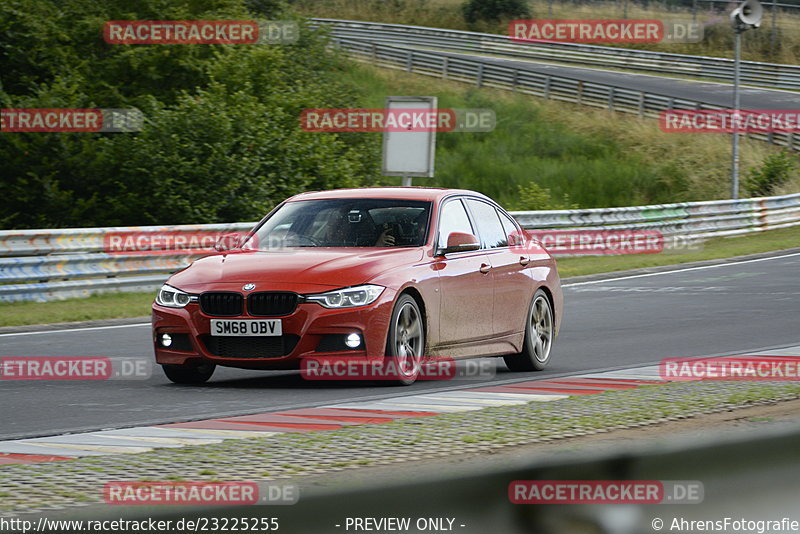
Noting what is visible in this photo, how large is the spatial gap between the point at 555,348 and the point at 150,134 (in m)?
16.6

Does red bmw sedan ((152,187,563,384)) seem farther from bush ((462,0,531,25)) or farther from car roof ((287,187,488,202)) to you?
bush ((462,0,531,25))

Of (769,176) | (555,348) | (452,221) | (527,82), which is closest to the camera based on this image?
(452,221)

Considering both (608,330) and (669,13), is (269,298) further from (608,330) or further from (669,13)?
(669,13)

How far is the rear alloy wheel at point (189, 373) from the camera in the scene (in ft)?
35.1

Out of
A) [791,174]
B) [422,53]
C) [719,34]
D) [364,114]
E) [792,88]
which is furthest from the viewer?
[719,34]

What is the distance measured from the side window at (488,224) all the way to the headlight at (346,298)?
199cm

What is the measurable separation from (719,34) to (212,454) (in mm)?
66594

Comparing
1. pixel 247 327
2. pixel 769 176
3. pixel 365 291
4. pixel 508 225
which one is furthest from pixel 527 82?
pixel 247 327

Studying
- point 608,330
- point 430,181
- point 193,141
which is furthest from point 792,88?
point 608,330

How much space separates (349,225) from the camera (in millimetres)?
11125

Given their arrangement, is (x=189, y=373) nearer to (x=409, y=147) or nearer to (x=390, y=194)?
(x=390, y=194)

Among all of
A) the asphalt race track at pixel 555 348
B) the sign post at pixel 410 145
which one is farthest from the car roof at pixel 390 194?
the sign post at pixel 410 145

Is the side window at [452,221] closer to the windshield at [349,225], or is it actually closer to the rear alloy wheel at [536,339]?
the windshield at [349,225]

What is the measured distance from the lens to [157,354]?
1055 centimetres
